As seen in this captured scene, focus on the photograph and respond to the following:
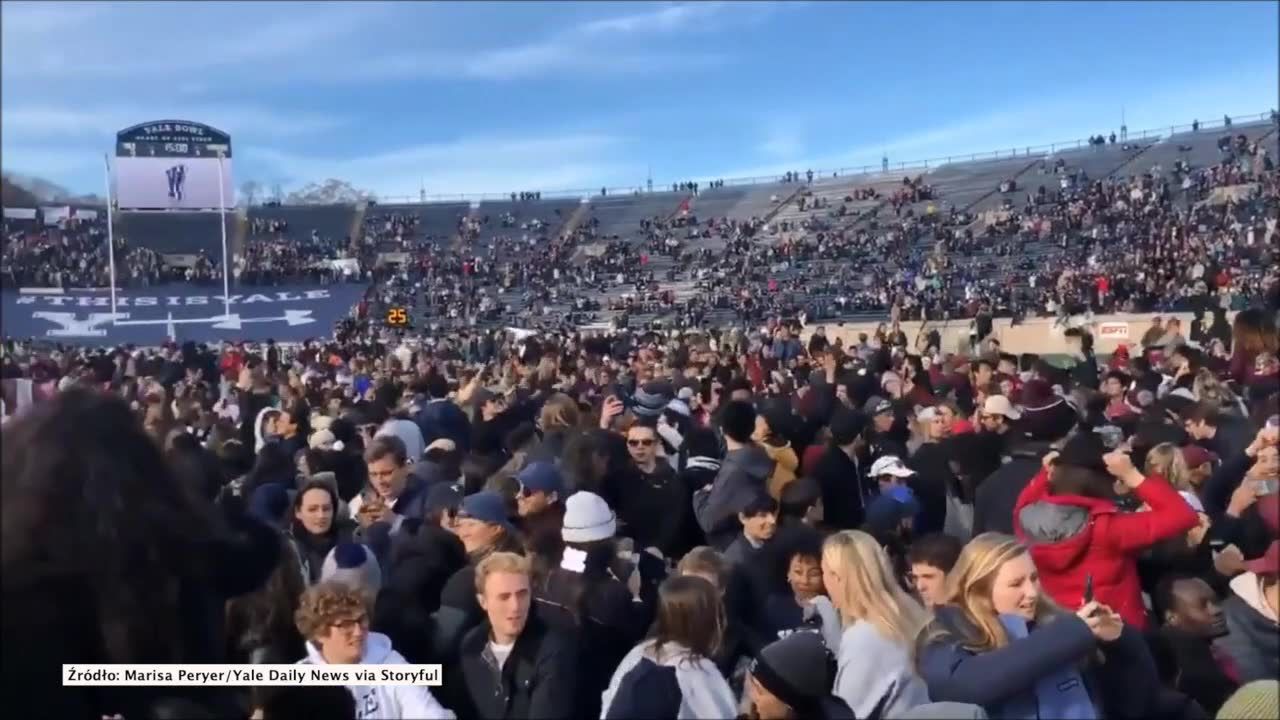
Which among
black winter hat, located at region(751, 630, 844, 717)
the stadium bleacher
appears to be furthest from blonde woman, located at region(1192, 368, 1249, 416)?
the stadium bleacher

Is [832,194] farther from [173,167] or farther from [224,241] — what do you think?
[173,167]

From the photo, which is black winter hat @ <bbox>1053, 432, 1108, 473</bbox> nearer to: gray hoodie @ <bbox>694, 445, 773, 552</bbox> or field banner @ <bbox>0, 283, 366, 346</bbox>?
gray hoodie @ <bbox>694, 445, 773, 552</bbox>

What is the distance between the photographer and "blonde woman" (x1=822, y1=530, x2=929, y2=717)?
9.48ft

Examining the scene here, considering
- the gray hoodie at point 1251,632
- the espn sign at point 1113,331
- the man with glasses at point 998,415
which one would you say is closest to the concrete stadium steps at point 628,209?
the man with glasses at point 998,415

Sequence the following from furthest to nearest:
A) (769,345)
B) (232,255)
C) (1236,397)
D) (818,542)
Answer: (769,345)
(1236,397)
(232,255)
(818,542)

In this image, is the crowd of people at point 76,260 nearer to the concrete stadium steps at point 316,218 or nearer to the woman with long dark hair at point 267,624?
the concrete stadium steps at point 316,218

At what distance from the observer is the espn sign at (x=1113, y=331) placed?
8.44 meters

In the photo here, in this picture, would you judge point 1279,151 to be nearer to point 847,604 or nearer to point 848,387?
point 848,387

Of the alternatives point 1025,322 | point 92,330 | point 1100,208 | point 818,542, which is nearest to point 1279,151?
point 1100,208

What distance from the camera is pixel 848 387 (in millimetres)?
7543

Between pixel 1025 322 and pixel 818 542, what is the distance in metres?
4.30

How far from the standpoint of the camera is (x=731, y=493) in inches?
179

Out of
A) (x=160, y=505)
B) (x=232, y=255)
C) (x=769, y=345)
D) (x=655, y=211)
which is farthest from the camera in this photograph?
(x=769, y=345)

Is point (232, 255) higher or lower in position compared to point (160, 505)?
higher
